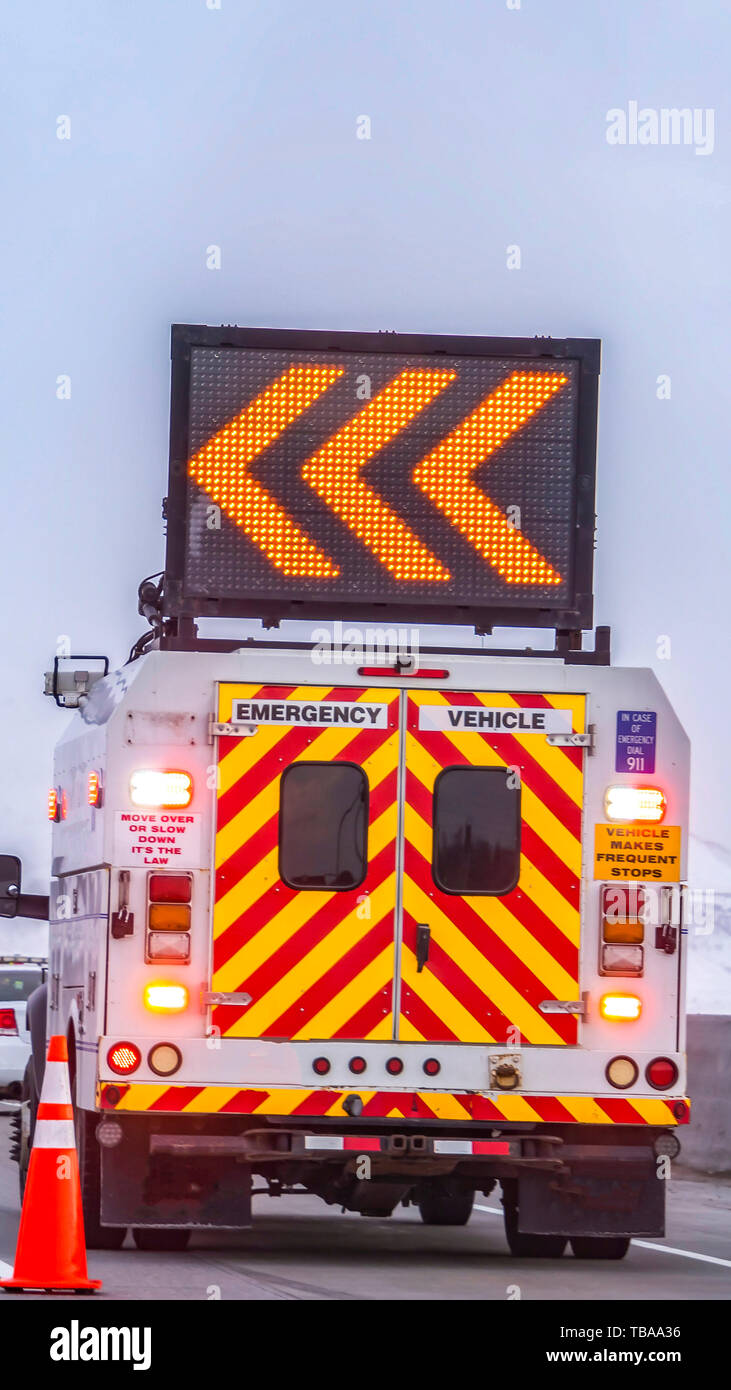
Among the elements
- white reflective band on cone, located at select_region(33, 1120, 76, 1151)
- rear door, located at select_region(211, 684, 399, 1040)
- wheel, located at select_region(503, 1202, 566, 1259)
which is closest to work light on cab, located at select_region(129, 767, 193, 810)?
rear door, located at select_region(211, 684, 399, 1040)

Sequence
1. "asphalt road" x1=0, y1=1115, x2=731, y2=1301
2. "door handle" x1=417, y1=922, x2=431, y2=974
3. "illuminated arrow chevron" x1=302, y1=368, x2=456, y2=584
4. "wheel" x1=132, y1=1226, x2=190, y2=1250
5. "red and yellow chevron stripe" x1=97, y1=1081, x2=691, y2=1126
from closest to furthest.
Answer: "asphalt road" x1=0, y1=1115, x2=731, y2=1301 → "red and yellow chevron stripe" x1=97, y1=1081, x2=691, y2=1126 → "door handle" x1=417, y1=922, x2=431, y2=974 → "illuminated arrow chevron" x1=302, y1=368, x2=456, y2=584 → "wheel" x1=132, y1=1226, x2=190, y2=1250

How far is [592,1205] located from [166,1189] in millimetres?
1992

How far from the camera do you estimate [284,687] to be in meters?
11.8

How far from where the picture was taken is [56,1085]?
10.6m

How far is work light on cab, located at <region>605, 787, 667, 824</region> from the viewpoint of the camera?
11.9 meters

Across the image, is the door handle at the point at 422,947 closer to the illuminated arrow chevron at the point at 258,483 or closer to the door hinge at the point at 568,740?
the door hinge at the point at 568,740

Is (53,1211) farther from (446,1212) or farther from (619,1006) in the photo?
(446,1212)

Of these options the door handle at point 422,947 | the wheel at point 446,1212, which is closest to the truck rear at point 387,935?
the door handle at point 422,947

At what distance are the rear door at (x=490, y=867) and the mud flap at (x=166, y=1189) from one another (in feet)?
3.60

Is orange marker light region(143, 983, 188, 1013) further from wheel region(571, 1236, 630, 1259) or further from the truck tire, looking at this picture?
wheel region(571, 1236, 630, 1259)

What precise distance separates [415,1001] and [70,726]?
2947 mm

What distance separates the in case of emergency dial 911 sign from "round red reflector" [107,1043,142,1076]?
227 cm
